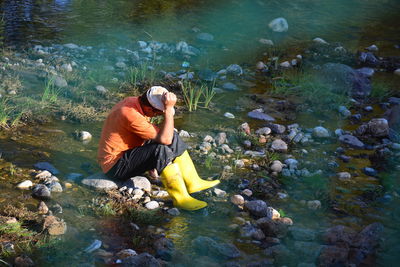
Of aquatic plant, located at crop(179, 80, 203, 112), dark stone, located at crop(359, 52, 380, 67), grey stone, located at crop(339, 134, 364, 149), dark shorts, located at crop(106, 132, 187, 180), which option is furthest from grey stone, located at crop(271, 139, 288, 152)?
dark stone, located at crop(359, 52, 380, 67)

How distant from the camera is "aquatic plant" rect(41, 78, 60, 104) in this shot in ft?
21.9

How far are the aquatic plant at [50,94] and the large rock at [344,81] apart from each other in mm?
3809

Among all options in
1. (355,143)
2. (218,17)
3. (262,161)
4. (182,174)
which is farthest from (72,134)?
(218,17)

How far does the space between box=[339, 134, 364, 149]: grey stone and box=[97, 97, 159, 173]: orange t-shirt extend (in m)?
2.68

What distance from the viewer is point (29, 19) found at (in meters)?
10.2

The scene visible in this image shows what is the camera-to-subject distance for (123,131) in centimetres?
513

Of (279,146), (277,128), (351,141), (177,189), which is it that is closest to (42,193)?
(177,189)

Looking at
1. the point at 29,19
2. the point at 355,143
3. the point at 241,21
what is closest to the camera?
the point at 355,143

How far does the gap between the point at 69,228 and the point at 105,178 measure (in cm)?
84

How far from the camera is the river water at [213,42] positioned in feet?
15.9

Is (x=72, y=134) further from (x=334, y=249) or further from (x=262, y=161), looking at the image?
(x=334, y=249)

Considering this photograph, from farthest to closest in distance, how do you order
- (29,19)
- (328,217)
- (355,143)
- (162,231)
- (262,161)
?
1. (29,19)
2. (355,143)
3. (262,161)
4. (328,217)
5. (162,231)

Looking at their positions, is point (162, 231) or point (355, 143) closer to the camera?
point (162, 231)

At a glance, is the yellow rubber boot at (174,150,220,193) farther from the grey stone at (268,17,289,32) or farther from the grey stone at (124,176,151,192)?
the grey stone at (268,17,289,32)
